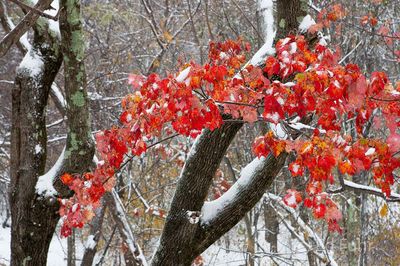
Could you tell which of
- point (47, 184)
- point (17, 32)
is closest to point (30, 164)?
point (47, 184)

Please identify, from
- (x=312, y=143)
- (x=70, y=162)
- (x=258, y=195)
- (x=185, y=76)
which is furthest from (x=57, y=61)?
(x=312, y=143)

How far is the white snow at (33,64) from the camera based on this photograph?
171 inches

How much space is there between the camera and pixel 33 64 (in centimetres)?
438

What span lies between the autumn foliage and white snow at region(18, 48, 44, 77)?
996 mm

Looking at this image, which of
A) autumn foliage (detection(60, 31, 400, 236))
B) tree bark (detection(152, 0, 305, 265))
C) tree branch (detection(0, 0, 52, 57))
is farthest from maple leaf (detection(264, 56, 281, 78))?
tree branch (detection(0, 0, 52, 57))

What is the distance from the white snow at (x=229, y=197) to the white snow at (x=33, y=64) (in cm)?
197

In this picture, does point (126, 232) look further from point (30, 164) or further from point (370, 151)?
point (370, 151)

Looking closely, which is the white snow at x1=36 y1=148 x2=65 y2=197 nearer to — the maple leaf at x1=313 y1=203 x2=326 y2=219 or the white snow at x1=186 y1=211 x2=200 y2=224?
the white snow at x1=186 y1=211 x2=200 y2=224

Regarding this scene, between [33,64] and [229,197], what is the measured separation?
7.09 ft

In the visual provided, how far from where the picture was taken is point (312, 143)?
3.20 meters

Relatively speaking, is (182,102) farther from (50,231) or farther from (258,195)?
(50,231)

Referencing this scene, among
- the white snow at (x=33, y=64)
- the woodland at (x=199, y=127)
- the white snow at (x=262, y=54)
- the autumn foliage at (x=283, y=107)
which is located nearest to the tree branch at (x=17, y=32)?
the woodland at (x=199, y=127)

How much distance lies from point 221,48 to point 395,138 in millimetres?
2676

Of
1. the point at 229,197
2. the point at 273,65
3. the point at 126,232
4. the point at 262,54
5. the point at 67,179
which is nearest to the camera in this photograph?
the point at 273,65
